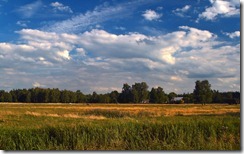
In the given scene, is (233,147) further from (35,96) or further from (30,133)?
(35,96)

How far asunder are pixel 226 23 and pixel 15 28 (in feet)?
14.6

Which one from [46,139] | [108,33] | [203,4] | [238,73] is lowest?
[46,139]

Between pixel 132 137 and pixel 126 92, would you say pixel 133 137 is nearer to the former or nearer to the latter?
pixel 132 137

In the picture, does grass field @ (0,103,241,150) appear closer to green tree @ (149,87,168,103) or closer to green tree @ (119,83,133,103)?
green tree @ (149,87,168,103)

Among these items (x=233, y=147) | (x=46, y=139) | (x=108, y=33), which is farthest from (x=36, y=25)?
(x=233, y=147)

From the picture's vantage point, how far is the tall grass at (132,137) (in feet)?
25.0

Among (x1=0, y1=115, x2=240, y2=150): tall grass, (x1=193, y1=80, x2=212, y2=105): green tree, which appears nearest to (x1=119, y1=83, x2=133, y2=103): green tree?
(x1=0, y1=115, x2=240, y2=150): tall grass

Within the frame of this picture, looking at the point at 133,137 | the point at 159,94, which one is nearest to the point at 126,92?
the point at 159,94

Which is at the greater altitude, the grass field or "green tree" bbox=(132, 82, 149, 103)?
"green tree" bbox=(132, 82, 149, 103)

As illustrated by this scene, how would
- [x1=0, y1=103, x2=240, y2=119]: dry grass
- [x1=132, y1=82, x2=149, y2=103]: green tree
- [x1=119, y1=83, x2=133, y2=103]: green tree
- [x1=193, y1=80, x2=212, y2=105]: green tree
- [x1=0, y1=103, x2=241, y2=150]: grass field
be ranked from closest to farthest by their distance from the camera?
[x1=0, y1=103, x2=241, y2=150]: grass field
[x1=193, y1=80, x2=212, y2=105]: green tree
[x1=132, y1=82, x2=149, y2=103]: green tree
[x1=119, y1=83, x2=133, y2=103]: green tree
[x1=0, y1=103, x2=240, y2=119]: dry grass

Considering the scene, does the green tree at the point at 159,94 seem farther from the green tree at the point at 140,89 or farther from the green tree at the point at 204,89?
the green tree at the point at 204,89

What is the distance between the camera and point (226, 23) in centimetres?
731

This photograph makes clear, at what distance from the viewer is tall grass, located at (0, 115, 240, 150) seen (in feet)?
25.0

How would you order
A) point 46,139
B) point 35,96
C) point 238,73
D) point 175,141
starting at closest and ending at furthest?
point 238,73
point 175,141
point 46,139
point 35,96
